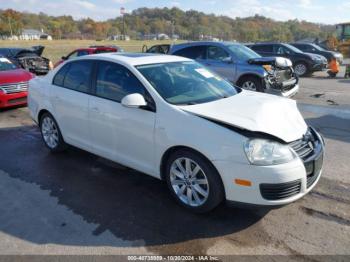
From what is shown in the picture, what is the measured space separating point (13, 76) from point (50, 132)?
4.23 meters

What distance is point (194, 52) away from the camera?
1059 centimetres

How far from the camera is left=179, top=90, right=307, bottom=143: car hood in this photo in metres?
3.29

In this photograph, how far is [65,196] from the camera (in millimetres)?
4051

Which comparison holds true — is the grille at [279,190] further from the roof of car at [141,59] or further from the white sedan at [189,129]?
the roof of car at [141,59]

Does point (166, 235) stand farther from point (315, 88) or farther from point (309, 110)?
point (315, 88)

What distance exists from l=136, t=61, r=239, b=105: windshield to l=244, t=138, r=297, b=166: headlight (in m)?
0.98

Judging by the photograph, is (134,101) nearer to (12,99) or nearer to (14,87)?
(12,99)

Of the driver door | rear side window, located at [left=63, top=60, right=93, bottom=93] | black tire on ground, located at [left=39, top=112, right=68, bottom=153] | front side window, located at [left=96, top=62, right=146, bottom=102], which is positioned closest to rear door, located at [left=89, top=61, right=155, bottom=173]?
front side window, located at [left=96, top=62, right=146, bottom=102]

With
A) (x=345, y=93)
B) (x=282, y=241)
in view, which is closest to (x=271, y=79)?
(x=345, y=93)

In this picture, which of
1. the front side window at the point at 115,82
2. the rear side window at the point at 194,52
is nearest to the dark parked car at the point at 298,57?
the rear side window at the point at 194,52

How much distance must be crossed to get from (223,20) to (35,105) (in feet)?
405

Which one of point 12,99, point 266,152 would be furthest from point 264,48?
point 266,152

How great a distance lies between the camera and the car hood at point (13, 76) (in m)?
8.52

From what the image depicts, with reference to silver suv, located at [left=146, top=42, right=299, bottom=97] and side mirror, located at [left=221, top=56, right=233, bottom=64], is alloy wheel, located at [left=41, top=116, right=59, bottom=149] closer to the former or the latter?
silver suv, located at [left=146, top=42, right=299, bottom=97]
